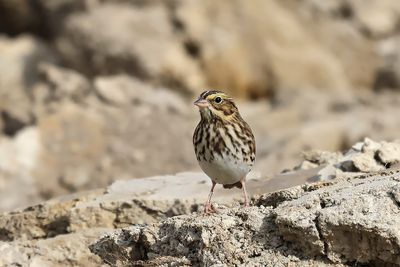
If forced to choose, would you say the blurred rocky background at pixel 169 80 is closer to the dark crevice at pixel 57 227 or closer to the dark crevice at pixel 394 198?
the dark crevice at pixel 57 227

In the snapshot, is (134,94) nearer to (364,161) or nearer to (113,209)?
(113,209)

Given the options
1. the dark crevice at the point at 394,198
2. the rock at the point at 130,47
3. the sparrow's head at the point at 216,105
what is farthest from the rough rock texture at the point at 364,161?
the rock at the point at 130,47

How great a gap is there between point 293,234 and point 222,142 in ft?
5.87

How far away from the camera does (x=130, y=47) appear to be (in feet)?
59.1

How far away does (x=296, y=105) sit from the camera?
17812 millimetres

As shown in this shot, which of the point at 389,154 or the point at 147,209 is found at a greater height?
the point at 389,154

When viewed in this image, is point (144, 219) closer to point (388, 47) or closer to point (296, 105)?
point (296, 105)

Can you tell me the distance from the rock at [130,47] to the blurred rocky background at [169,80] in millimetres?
24

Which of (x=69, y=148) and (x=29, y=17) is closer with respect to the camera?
(x=69, y=148)

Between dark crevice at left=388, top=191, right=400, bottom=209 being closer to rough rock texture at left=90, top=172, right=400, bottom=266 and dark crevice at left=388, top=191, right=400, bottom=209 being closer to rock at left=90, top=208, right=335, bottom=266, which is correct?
rough rock texture at left=90, top=172, right=400, bottom=266

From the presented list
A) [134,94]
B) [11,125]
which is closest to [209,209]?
[11,125]

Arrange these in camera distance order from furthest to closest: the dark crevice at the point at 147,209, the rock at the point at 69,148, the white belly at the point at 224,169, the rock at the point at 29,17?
the rock at the point at 29,17 → the rock at the point at 69,148 → the dark crevice at the point at 147,209 → the white belly at the point at 224,169

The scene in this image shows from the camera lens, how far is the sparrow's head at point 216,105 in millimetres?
7766

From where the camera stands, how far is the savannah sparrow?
7.66 metres
